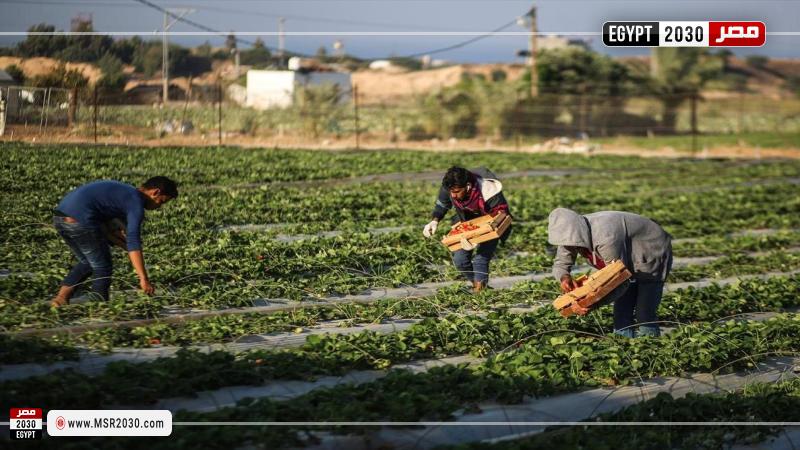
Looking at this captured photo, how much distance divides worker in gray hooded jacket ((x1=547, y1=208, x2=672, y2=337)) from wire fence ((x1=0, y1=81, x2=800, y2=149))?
34.0 feet

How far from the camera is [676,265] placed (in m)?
13.7

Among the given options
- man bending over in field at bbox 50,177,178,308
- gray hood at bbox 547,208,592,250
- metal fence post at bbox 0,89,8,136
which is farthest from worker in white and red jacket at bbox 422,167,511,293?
metal fence post at bbox 0,89,8,136

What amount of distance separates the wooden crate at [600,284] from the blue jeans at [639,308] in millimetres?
530

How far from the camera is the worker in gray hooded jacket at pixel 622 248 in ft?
25.7

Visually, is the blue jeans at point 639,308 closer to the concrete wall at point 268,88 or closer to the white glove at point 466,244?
the white glove at point 466,244

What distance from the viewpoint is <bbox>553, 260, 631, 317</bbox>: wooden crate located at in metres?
7.68

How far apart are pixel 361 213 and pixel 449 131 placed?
23554 mm

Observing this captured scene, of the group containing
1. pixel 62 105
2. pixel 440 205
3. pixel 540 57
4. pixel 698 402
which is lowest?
pixel 698 402

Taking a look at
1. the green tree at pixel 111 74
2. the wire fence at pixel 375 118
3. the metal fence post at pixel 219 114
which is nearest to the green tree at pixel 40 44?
Answer: the wire fence at pixel 375 118

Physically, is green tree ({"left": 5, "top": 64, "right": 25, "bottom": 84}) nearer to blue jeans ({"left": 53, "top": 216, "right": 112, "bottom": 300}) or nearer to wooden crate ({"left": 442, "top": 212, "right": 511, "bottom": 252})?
blue jeans ({"left": 53, "top": 216, "right": 112, "bottom": 300})

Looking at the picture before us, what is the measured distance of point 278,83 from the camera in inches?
1550

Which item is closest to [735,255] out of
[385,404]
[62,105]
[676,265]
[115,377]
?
[676,265]

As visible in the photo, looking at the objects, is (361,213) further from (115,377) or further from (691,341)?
(115,377)

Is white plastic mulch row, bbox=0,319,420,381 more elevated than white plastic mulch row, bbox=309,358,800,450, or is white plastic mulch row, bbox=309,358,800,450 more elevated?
white plastic mulch row, bbox=0,319,420,381
